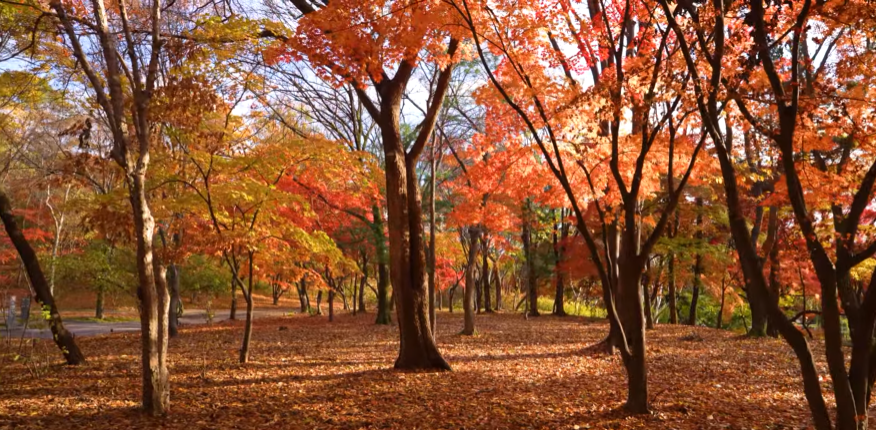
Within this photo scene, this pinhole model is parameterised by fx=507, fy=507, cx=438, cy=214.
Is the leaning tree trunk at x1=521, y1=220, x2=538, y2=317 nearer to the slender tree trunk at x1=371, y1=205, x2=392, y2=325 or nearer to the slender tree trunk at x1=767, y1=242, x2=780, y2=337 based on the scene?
the slender tree trunk at x1=371, y1=205, x2=392, y2=325

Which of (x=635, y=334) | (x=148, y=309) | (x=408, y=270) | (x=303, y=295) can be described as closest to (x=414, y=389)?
(x=408, y=270)

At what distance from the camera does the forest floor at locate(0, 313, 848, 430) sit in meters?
5.46

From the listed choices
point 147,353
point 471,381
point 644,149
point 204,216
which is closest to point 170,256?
point 204,216

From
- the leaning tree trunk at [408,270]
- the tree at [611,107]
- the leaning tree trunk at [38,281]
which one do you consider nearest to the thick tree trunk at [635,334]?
the tree at [611,107]

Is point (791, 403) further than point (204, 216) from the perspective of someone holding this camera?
No

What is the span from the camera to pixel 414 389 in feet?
22.8

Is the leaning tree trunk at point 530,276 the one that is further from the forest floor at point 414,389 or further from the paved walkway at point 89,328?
the paved walkway at point 89,328

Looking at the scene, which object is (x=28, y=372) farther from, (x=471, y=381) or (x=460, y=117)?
(x=460, y=117)

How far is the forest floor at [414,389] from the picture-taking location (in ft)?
17.9

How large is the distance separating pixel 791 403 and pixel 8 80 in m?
12.9

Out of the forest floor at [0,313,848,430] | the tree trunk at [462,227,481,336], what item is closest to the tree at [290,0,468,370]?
the forest floor at [0,313,848,430]

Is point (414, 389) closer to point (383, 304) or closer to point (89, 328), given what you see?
point (383, 304)

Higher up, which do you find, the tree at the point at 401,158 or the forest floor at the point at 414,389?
the tree at the point at 401,158

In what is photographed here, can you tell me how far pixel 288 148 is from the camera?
9.17m
